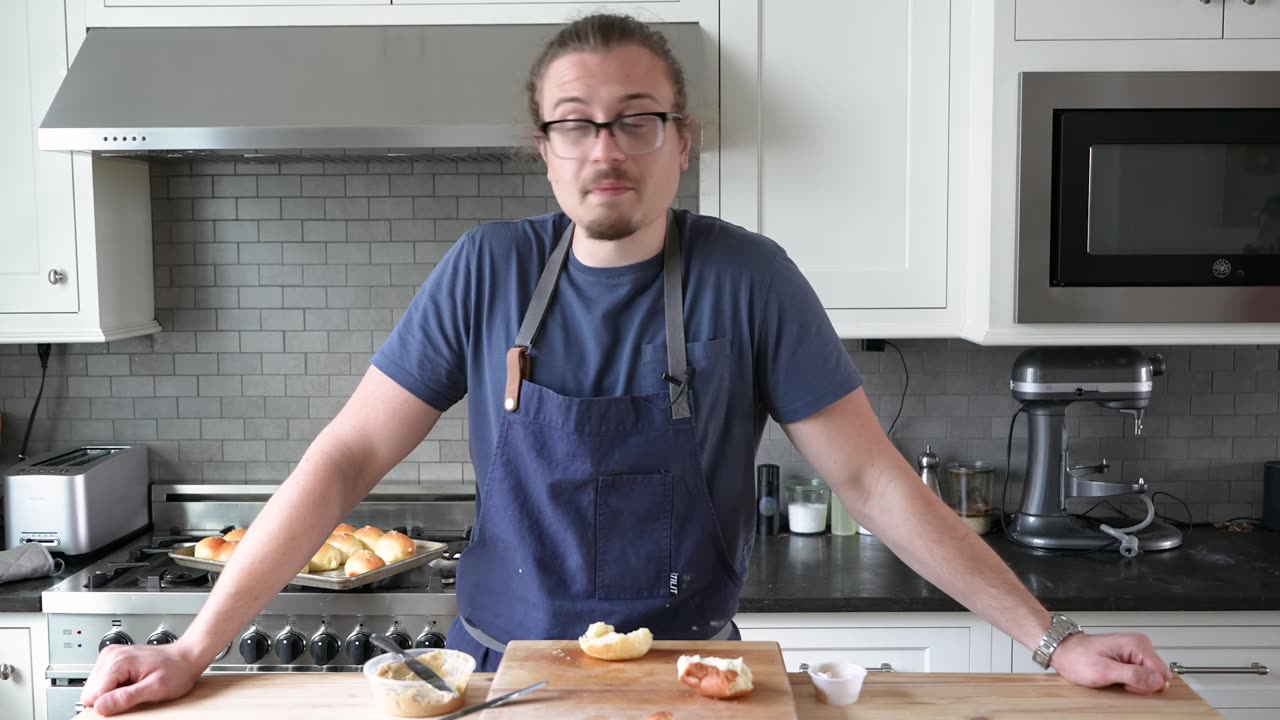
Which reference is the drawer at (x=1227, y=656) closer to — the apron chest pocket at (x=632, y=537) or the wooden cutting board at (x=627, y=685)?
the apron chest pocket at (x=632, y=537)

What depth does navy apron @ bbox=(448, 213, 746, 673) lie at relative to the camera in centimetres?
173

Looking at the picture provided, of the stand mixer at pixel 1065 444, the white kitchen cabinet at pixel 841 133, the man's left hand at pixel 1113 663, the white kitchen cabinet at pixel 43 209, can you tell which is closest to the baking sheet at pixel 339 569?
the white kitchen cabinet at pixel 43 209

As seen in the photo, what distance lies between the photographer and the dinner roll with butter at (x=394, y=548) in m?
2.68

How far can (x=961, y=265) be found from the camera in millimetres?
2727

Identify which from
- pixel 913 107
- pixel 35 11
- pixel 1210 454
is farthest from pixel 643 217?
pixel 1210 454

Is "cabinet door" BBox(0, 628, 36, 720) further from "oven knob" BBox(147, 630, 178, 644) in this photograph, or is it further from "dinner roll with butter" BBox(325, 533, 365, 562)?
"dinner roll with butter" BBox(325, 533, 365, 562)

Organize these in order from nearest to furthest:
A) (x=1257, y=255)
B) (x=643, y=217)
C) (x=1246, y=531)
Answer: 1. (x=643, y=217)
2. (x=1257, y=255)
3. (x=1246, y=531)

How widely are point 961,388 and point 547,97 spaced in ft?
5.98

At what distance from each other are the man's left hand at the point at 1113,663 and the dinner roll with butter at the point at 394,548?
1596 mm

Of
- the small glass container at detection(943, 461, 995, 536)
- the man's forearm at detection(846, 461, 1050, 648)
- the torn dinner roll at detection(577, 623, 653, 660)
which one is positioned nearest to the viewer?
the torn dinner roll at detection(577, 623, 653, 660)

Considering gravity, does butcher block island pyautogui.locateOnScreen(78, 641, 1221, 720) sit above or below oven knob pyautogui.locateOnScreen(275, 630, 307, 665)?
above

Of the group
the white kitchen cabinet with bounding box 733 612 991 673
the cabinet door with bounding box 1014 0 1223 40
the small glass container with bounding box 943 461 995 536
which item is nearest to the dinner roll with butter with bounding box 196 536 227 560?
the white kitchen cabinet with bounding box 733 612 991 673

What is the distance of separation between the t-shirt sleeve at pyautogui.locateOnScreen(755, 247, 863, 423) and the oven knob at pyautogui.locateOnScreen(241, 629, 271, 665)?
133 cm

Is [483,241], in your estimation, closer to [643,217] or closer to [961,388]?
[643,217]
